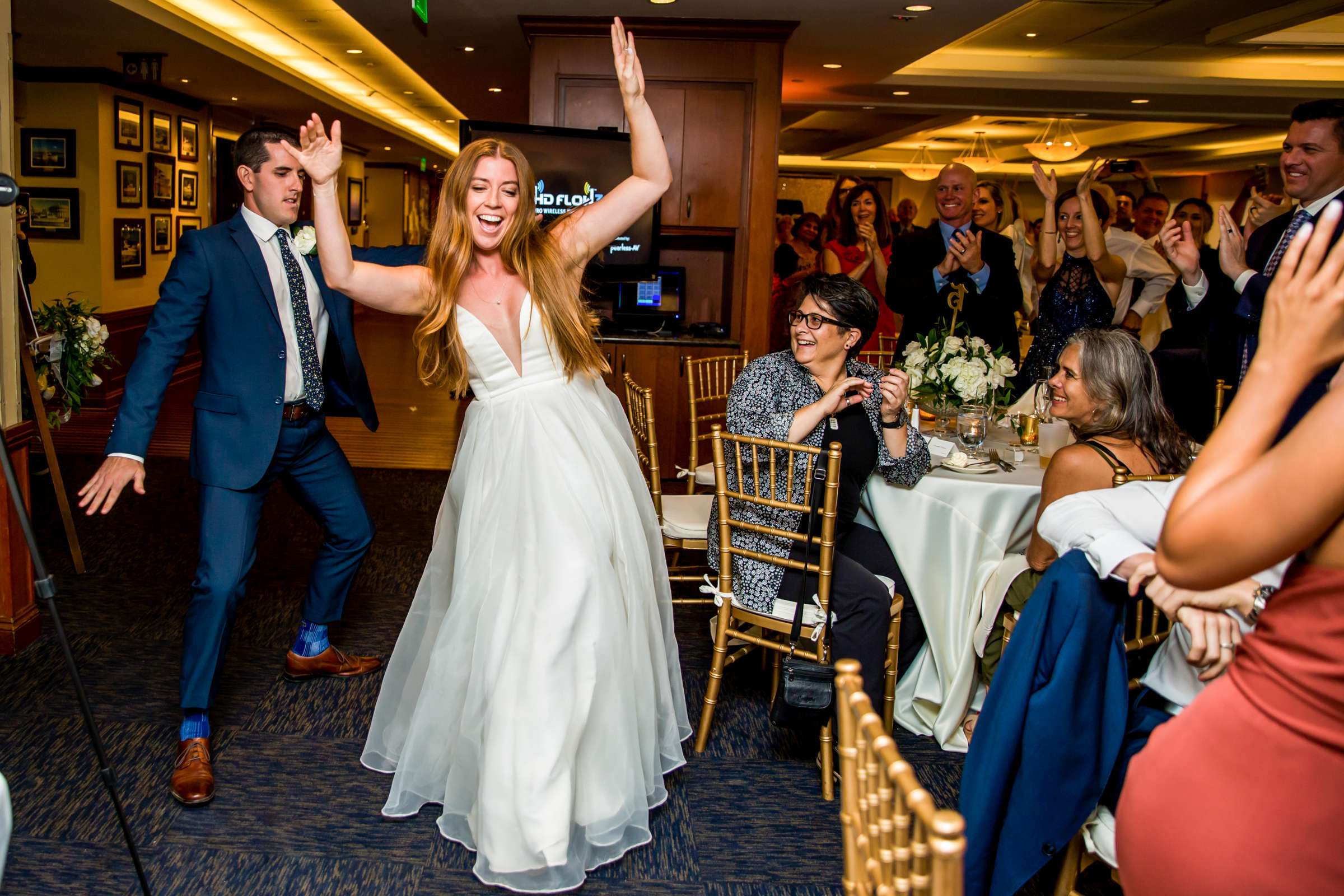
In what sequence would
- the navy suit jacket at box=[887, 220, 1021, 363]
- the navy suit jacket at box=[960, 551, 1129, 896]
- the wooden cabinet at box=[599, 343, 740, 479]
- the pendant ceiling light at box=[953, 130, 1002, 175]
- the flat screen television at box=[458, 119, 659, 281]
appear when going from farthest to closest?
1. the pendant ceiling light at box=[953, 130, 1002, 175]
2. the wooden cabinet at box=[599, 343, 740, 479]
3. the flat screen television at box=[458, 119, 659, 281]
4. the navy suit jacket at box=[887, 220, 1021, 363]
5. the navy suit jacket at box=[960, 551, 1129, 896]

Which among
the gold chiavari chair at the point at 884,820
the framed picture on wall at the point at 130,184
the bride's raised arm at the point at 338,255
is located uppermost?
the framed picture on wall at the point at 130,184

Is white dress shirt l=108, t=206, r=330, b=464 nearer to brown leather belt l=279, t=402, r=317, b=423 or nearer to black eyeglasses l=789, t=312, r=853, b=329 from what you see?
brown leather belt l=279, t=402, r=317, b=423

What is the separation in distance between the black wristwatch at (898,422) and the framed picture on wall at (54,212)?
8810 millimetres

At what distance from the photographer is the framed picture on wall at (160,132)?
33.9 feet

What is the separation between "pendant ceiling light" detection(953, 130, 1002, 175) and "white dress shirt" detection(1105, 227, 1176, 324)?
926 cm

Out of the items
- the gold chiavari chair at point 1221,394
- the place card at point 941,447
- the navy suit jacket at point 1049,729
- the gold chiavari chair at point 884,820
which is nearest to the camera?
the gold chiavari chair at point 884,820

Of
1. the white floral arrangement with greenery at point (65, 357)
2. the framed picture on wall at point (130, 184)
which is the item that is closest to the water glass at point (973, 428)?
the white floral arrangement with greenery at point (65, 357)

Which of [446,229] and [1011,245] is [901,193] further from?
[446,229]

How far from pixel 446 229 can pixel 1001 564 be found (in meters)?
1.80

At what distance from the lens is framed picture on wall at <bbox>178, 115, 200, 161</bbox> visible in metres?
11.1

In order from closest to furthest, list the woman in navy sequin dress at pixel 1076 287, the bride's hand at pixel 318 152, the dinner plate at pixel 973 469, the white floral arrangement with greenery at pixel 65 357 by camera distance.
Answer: the bride's hand at pixel 318 152
the dinner plate at pixel 973 469
the white floral arrangement with greenery at pixel 65 357
the woman in navy sequin dress at pixel 1076 287

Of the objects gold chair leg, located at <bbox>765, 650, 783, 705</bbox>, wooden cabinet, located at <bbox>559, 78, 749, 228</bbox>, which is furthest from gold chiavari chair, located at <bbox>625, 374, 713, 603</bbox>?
wooden cabinet, located at <bbox>559, 78, 749, 228</bbox>

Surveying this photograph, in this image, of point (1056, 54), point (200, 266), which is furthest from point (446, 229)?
point (1056, 54)

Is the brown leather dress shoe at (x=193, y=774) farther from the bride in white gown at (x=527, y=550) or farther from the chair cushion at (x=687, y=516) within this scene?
the chair cushion at (x=687, y=516)
